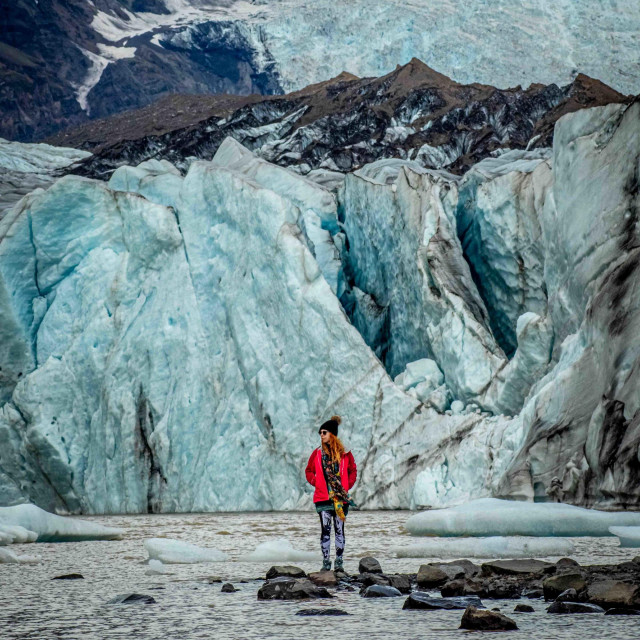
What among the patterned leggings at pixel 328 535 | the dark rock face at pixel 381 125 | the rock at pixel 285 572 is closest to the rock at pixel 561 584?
the rock at pixel 285 572

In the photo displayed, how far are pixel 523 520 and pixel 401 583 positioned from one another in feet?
14.1

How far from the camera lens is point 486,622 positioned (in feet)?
11.6

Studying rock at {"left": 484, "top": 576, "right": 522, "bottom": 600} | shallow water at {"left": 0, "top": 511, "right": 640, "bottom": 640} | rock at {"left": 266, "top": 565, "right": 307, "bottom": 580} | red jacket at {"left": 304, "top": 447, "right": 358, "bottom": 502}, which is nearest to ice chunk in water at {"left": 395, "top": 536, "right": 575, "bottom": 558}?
shallow water at {"left": 0, "top": 511, "right": 640, "bottom": 640}

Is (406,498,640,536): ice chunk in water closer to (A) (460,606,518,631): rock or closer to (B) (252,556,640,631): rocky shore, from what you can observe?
(B) (252,556,640,631): rocky shore

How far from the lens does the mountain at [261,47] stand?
183 ft

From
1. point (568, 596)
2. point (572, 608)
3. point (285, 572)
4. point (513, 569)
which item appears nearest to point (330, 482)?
point (285, 572)

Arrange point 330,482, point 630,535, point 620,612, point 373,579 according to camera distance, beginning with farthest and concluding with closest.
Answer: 1. point 630,535
2. point 330,482
3. point 373,579
4. point 620,612

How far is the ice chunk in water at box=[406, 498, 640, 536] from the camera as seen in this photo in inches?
351

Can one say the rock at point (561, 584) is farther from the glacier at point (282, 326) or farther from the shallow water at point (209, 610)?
the glacier at point (282, 326)

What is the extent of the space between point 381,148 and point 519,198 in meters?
21.3

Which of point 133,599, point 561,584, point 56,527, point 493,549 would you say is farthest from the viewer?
point 56,527

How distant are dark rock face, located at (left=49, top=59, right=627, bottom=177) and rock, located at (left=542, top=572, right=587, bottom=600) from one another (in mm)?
30789

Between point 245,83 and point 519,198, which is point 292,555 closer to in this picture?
point 519,198

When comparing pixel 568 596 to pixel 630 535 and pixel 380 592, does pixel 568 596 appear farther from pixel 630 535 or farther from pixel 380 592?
pixel 630 535
